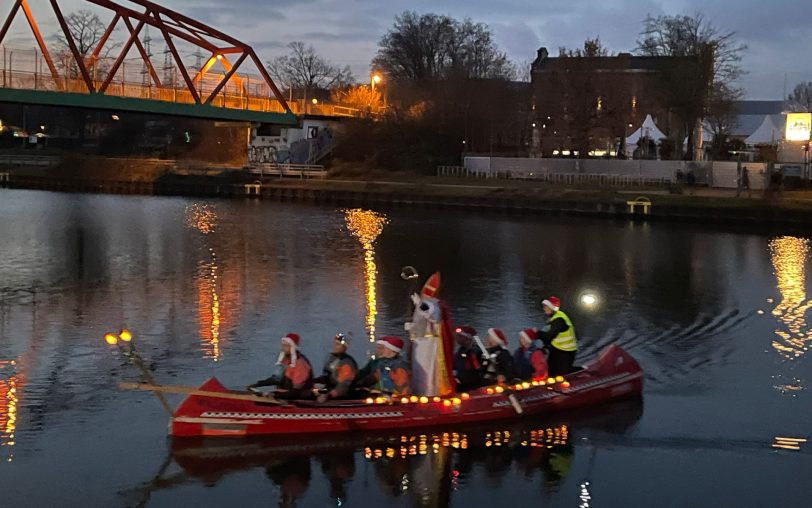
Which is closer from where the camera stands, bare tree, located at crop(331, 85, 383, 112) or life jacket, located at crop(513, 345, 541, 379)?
life jacket, located at crop(513, 345, 541, 379)

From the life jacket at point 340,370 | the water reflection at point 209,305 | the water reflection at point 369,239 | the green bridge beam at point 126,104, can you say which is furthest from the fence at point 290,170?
the life jacket at point 340,370

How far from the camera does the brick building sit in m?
72.6

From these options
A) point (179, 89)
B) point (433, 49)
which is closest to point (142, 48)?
point (179, 89)

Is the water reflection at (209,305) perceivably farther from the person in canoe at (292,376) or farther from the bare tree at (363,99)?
the bare tree at (363,99)

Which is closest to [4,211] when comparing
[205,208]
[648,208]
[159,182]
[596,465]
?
[205,208]

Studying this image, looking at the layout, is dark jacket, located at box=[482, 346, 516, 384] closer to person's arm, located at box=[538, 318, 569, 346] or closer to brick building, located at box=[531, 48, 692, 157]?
person's arm, located at box=[538, 318, 569, 346]

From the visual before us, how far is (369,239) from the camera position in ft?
153

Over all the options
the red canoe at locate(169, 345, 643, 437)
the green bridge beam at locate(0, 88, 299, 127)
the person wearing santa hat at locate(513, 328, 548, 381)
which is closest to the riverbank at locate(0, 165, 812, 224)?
the green bridge beam at locate(0, 88, 299, 127)

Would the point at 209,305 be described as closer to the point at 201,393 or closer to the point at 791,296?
the point at 201,393

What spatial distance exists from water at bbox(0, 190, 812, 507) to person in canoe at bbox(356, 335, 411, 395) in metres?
0.84

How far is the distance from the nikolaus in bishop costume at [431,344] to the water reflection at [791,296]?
10422 mm

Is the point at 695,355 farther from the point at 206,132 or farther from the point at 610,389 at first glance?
the point at 206,132

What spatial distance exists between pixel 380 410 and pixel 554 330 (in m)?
3.76

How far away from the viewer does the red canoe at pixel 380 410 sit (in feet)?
48.9
